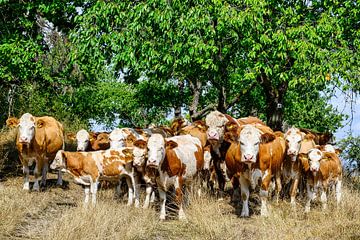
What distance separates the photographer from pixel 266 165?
13.1 meters

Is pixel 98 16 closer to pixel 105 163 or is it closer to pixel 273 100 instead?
pixel 105 163

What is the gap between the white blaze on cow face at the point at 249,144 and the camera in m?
12.4

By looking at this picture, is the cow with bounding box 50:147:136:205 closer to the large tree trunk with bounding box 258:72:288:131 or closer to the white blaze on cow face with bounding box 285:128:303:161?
the white blaze on cow face with bounding box 285:128:303:161

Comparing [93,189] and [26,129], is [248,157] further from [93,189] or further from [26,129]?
[26,129]

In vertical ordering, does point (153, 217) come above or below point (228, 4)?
below

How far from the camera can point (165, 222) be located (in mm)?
12414

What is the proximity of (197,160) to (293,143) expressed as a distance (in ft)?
8.04

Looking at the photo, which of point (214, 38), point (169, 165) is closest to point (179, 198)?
point (169, 165)

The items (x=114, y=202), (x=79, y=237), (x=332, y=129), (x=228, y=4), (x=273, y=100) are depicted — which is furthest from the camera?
(x=332, y=129)

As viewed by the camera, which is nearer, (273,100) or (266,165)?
(266,165)

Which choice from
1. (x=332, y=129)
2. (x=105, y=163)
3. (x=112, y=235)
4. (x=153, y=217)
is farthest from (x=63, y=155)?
(x=332, y=129)

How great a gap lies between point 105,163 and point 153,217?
7.91 feet

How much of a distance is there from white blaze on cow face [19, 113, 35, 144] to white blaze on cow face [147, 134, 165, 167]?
4024mm

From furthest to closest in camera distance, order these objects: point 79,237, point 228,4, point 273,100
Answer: point 273,100
point 228,4
point 79,237
